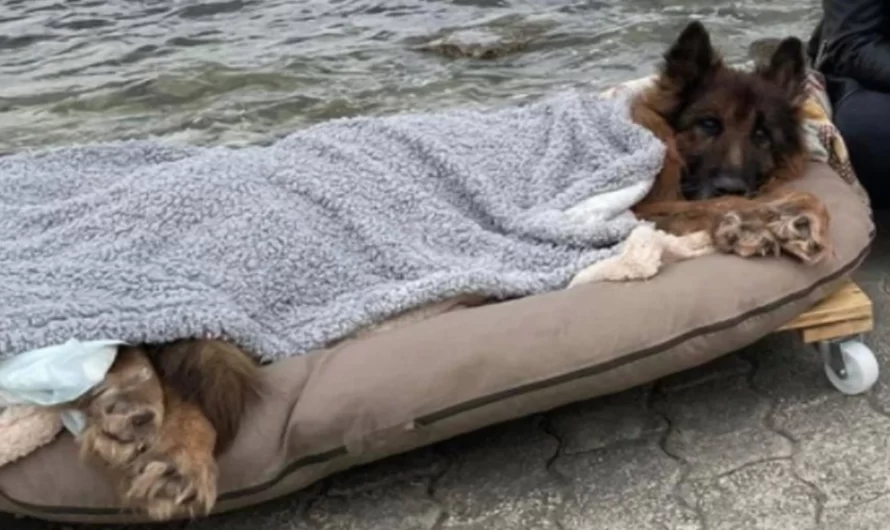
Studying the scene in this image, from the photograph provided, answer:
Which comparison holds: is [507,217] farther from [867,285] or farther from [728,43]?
[728,43]

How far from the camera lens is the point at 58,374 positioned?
2.99m

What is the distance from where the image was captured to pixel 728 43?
28.1 feet

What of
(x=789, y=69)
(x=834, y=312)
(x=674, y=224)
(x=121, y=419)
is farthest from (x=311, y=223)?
(x=789, y=69)

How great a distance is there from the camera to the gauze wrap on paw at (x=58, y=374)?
2.99 meters

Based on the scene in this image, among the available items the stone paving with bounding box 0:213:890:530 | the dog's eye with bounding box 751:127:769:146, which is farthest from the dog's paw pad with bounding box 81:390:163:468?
the dog's eye with bounding box 751:127:769:146

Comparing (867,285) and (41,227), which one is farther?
(867,285)

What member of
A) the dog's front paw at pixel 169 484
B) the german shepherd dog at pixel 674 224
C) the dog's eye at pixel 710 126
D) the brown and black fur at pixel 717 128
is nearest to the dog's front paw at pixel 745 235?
the german shepherd dog at pixel 674 224

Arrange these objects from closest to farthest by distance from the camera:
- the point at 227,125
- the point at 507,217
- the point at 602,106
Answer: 1. the point at 507,217
2. the point at 602,106
3. the point at 227,125

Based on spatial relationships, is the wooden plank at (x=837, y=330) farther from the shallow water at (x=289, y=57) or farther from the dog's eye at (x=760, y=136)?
the shallow water at (x=289, y=57)

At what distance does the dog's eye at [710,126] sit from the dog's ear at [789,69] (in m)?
0.30

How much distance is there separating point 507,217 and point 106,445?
155 cm

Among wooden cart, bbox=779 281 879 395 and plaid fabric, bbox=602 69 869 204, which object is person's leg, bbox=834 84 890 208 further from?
wooden cart, bbox=779 281 879 395

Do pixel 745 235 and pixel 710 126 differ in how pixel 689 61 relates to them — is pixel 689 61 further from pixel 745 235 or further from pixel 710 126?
pixel 745 235

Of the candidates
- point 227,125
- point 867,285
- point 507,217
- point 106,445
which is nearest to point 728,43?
point 227,125
